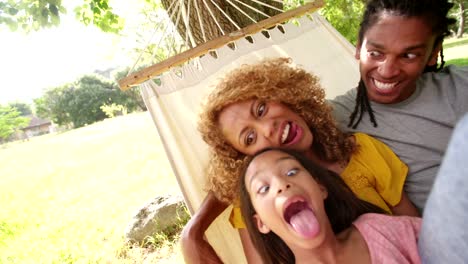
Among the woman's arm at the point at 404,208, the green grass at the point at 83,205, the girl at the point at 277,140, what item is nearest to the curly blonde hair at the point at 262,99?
the girl at the point at 277,140

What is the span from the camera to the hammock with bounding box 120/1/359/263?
1.58 m

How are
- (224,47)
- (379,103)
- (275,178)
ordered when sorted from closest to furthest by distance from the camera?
1. (275,178)
2. (379,103)
3. (224,47)

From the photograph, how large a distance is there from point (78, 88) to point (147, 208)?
25.6m

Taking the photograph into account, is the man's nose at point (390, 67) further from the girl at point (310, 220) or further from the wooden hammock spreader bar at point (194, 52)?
the wooden hammock spreader bar at point (194, 52)

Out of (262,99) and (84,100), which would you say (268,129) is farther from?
(84,100)

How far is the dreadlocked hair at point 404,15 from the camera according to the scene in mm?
1241

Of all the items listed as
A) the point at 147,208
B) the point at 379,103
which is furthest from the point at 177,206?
the point at 379,103

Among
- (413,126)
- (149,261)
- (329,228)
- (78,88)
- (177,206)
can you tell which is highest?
(78,88)

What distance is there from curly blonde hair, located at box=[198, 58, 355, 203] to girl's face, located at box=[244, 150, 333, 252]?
0.27 m

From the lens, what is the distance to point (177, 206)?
11.5ft

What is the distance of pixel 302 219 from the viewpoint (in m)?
0.91

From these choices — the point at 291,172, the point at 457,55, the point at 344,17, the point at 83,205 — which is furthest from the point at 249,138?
the point at 457,55

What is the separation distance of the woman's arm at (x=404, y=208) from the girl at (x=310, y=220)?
175 mm

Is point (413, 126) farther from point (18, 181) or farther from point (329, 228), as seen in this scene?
point (18, 181)
